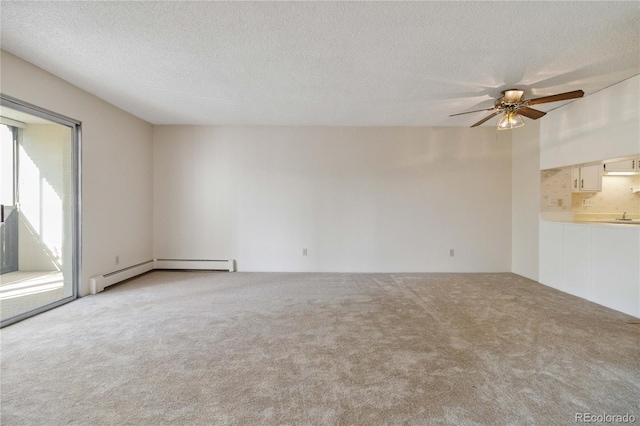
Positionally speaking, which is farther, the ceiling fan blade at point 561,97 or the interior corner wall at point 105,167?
the interior corner wall at point 105,167

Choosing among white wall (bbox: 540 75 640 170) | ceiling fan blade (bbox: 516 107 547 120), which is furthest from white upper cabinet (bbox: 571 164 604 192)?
ceiling fan blade (bbox: 516 107 547 120)

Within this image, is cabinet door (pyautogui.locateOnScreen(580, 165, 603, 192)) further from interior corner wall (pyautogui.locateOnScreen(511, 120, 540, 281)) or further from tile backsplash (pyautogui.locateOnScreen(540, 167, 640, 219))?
interior corner wall (pyautogui.locateOnScreen(511, 120, 540, 281))

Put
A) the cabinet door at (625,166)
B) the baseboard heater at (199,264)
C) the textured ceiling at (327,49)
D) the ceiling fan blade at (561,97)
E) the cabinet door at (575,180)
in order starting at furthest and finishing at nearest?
1. the baseboard heater at (199,264)
2. the cabinet door at (575,180)
3. the cabinet door at (625,166)
4. the ceiling fan blade at (561,97)
5. the textured ceiling at (327,49)

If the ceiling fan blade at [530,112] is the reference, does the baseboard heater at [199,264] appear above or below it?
below

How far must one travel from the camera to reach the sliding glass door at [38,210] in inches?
116

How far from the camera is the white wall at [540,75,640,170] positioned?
2.93 metres

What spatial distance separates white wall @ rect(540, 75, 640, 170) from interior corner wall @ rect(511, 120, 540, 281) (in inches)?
7.4

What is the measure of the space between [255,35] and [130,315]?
3.09 m

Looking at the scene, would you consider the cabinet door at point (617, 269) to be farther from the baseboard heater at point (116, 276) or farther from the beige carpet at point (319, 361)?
the baseboard heater at point (116, 276)

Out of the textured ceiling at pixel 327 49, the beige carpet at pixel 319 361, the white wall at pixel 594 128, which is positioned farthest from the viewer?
the white wall at pixel 594 128

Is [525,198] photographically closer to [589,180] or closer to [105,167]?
[589,180]

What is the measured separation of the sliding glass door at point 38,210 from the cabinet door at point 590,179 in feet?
25.3

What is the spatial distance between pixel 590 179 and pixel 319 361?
18.1 ft

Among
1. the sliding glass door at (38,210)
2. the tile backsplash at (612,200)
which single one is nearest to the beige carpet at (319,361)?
the sliding glass door at (38,210)
